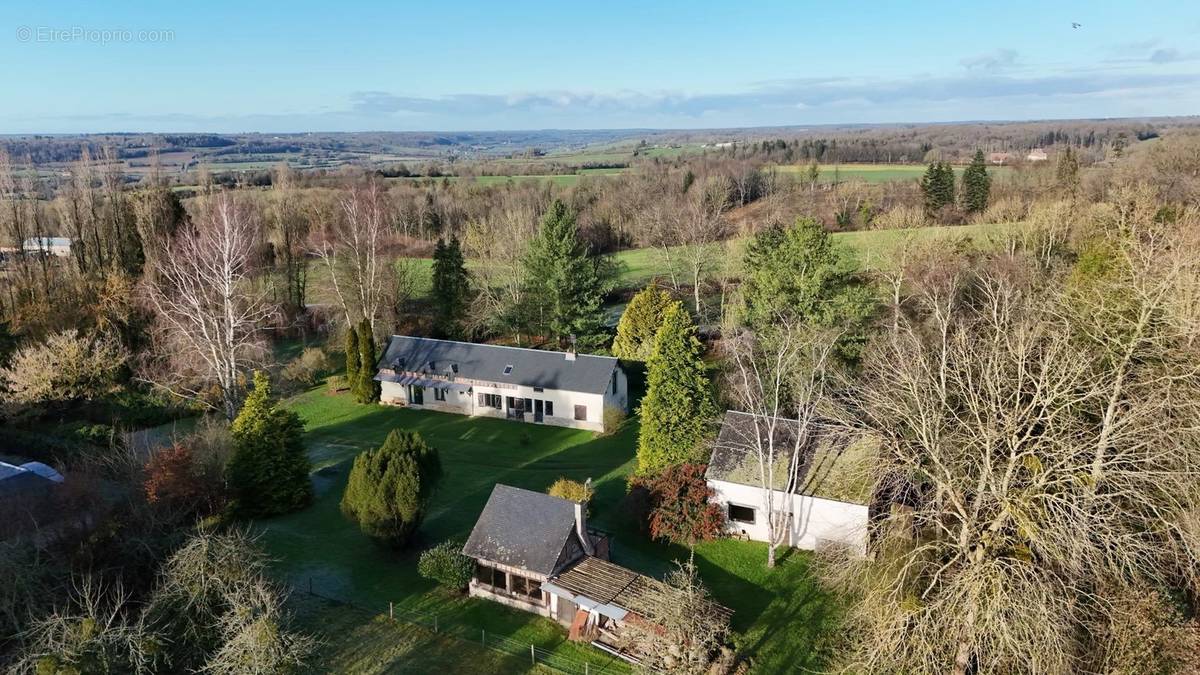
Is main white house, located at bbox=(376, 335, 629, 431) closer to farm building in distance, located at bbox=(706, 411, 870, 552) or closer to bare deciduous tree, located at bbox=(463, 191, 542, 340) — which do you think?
bare deciduous tree, located at bbox=(463, 191, 542, 340)

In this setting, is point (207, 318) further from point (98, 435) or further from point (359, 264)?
point (359, 264)

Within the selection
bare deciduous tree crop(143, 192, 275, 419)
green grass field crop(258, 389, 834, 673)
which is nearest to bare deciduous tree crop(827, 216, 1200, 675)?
green grass field crop(258, 389, 834, 673)

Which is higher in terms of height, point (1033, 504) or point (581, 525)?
point (1033, 504)

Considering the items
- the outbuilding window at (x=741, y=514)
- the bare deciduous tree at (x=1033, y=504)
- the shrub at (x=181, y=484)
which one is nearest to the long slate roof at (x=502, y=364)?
the outbuilding window at (x=741, y=514)

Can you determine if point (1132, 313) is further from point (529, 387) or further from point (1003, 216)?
point (1003, 216)

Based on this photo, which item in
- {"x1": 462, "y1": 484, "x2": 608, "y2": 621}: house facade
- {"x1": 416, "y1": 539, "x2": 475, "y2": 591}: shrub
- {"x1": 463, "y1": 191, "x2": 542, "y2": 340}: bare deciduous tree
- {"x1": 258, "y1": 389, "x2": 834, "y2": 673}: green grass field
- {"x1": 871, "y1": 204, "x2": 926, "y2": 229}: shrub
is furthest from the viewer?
{"x1": 871, "y1": 204, "x2": 926, "y2": 229}: shrub

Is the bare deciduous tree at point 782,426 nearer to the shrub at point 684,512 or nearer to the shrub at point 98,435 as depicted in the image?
the shrub at point 684,512

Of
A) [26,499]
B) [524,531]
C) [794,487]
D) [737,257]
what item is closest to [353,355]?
[26,499]
